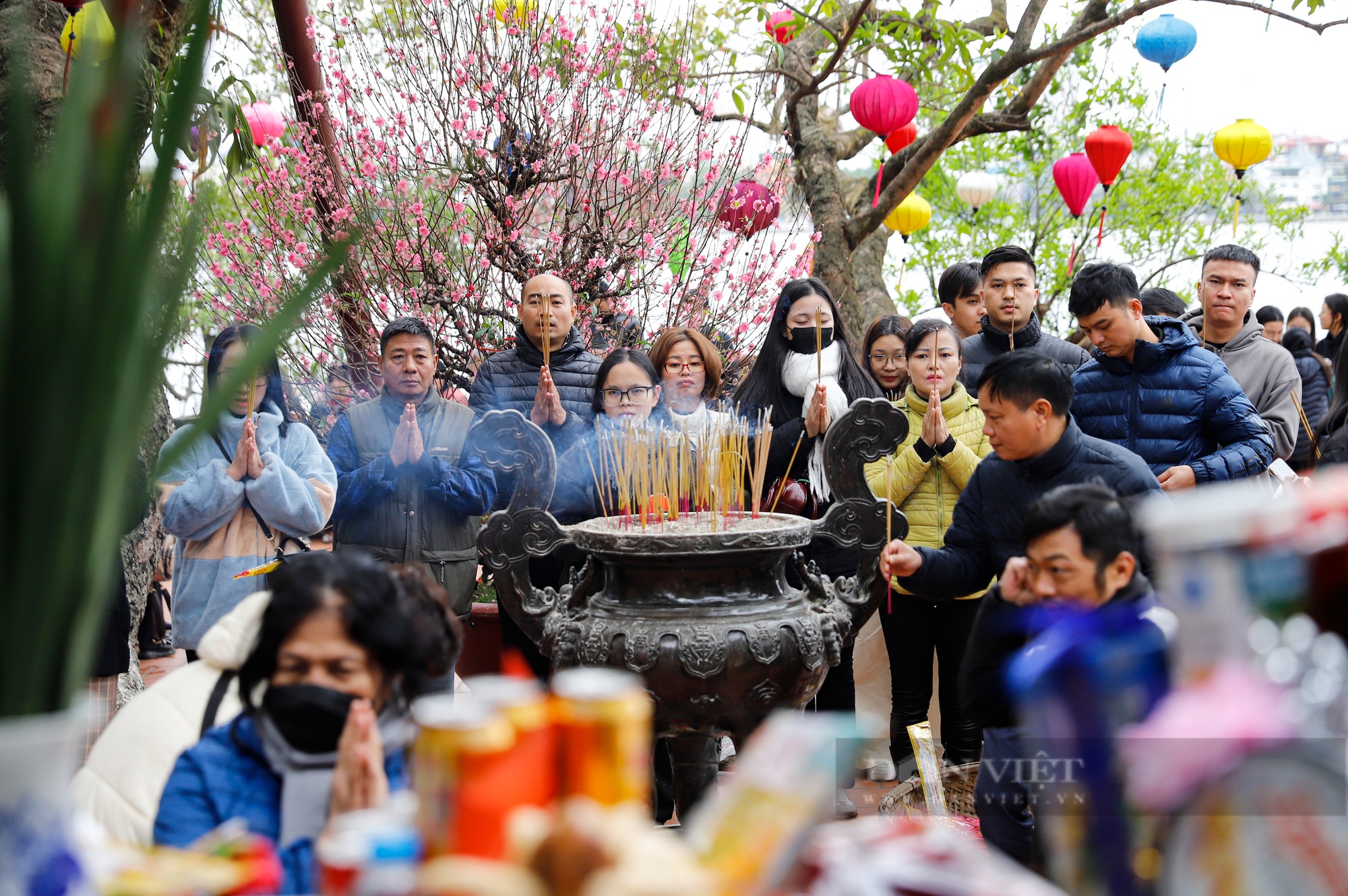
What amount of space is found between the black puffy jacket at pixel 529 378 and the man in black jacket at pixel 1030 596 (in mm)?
1995

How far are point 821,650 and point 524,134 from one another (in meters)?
3.14

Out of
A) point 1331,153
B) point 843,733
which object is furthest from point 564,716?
point 1331,153

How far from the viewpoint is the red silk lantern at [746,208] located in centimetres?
521

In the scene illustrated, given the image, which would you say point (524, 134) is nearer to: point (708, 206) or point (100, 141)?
point (708, 206)

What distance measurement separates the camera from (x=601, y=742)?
2.23ft

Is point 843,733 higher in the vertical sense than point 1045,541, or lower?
lower

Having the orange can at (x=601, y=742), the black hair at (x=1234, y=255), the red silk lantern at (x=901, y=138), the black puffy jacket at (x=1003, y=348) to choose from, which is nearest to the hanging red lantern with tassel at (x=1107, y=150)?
the red silk lantern at (x=901, y=138)

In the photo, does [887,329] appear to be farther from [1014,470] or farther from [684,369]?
[1014,470]

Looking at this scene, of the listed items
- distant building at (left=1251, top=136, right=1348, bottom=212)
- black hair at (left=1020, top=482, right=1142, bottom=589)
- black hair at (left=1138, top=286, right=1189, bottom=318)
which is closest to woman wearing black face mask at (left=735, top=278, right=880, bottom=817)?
black hair at (left=1138, top=286, right=1189, bottom=318)

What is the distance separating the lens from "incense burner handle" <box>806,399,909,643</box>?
254 cm

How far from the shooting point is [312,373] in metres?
5.31

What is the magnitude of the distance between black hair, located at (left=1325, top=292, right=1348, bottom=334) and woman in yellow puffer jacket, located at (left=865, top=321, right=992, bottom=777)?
3.78 metres

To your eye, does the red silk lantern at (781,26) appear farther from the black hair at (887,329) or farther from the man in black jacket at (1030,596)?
the man in black jacket at (1030,596)

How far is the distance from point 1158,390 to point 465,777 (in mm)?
2823
